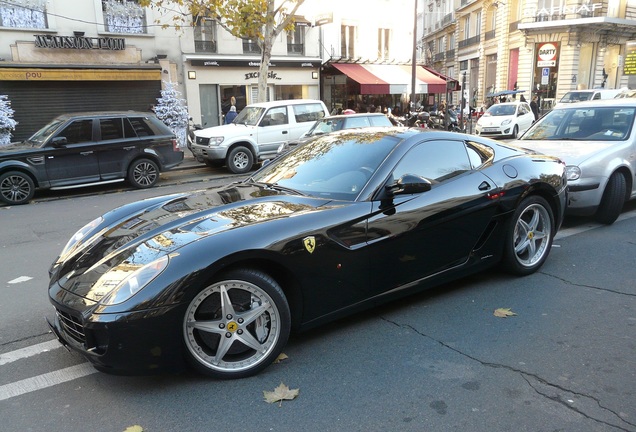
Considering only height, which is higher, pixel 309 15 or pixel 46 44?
pixel 309 15

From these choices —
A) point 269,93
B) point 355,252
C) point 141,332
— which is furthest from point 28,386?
point 269,93

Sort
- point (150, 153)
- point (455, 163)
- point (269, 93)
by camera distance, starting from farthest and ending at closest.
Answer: point (269, 93), point (150, 153), point (455, 163)

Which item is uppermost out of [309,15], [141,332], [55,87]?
[309,15]

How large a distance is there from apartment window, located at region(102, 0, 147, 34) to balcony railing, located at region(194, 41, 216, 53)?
2.33 m

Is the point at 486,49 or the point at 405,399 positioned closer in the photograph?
the point at 405,399

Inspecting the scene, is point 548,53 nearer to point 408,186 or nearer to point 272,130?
point 272,130

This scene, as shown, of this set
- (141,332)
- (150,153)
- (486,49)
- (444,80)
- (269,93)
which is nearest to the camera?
(141,332)

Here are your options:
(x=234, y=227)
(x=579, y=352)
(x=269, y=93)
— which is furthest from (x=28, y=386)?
(x=269, y=93)

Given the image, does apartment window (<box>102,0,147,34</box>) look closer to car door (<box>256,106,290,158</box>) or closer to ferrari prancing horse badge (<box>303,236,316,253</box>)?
car door (<box>256,106,290,158</box>)

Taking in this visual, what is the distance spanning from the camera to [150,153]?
11453 millimetres

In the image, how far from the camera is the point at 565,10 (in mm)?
36125

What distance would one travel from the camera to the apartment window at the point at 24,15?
17.1 m

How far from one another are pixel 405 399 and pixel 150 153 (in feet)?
32.6

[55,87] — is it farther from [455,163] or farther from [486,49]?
[486,49]
